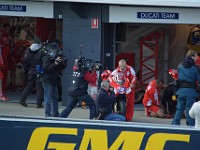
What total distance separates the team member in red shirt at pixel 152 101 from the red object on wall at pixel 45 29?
4.55 m

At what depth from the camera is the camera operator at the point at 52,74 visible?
507 inches

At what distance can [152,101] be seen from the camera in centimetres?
1406

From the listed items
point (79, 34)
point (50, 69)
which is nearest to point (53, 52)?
point (50, 69)

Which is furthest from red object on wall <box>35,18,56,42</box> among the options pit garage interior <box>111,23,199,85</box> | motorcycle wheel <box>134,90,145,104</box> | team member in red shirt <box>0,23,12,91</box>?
motorcycle wheel <box>134,90,145,104</box>

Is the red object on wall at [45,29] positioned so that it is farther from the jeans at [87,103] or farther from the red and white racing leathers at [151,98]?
the jeans at [87,103]

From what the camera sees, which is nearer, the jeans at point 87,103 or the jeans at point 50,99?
the jeans at point 87,103

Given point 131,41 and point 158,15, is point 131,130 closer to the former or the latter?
point 158,15

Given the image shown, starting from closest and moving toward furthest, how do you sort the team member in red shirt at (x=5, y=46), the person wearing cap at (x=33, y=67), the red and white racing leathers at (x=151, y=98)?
the red and white racing leathers at (x=151, y=98) < the person wearing cap at (x=33, y=67) < the team member in red shirt at (x=5, y=46)

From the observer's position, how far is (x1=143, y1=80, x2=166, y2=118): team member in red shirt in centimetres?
1390

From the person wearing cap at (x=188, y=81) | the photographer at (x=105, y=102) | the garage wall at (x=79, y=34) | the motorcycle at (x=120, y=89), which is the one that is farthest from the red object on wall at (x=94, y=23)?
the photographer at (x=105, y=102)

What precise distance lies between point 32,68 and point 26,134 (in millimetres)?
7056

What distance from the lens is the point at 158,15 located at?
14.9m

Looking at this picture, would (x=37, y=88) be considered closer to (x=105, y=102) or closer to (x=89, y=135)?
(x=105, y=102)

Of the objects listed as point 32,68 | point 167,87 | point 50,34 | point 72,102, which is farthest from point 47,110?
point 50,34
